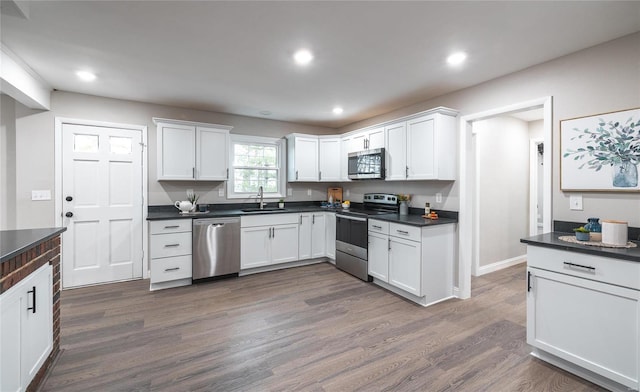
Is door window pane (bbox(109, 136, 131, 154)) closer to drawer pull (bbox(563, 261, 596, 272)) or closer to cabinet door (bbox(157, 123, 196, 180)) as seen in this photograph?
cabinet door (bbox(157, 123, 196, 180))

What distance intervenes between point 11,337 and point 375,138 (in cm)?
395

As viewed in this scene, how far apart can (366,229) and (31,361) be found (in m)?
3.21

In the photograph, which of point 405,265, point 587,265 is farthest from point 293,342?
point 587,265

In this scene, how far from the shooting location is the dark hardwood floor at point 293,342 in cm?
190

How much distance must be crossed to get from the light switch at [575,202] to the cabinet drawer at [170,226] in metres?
4.08

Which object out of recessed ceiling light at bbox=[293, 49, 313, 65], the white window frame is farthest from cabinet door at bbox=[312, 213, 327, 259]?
recessed ceiling light at bbox=[293, 49, 313, 65]

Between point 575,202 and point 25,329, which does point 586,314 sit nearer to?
point 575,202

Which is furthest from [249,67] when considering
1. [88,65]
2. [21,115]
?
[21,115]

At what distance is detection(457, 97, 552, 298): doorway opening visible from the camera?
2604mm

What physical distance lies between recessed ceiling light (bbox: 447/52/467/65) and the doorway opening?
2.47 feet

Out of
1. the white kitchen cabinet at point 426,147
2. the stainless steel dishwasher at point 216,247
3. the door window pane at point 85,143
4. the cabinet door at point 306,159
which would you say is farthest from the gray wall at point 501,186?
the door window pane at point 85,143

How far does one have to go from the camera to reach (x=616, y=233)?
1909 mm

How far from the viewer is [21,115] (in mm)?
3311

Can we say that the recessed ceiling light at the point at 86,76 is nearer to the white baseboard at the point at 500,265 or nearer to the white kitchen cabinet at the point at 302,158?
the white kitchen cabinet at the point at 302,158
